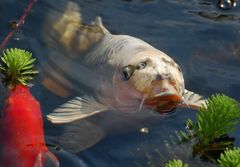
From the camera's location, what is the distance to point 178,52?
6.48 m

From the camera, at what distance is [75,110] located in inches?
216

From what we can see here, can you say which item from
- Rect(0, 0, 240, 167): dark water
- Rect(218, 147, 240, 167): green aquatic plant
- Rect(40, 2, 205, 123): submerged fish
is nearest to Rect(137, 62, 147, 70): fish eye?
Rect(40, 2, 205, 123): submerged fish

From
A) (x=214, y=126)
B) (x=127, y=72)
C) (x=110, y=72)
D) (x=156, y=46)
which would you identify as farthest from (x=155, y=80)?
(x=156, y=46)

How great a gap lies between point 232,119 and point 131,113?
3.44ft

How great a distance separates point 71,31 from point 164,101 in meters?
1.95

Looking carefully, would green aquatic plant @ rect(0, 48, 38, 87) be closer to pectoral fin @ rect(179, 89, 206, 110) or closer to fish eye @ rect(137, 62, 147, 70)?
fish eye @ rect(137, 62, 147, 70)

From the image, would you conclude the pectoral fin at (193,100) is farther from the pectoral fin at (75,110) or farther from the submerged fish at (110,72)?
the pectoral fin at (75,110)

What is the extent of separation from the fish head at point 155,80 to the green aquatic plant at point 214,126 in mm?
294

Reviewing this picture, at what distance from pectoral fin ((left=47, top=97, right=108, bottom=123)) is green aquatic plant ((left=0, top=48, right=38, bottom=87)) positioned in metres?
0.44

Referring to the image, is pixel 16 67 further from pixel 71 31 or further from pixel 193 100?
pixel 193 100

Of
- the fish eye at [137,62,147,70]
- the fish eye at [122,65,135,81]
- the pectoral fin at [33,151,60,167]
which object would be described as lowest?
the pectoral fin at [33,151,60,167]

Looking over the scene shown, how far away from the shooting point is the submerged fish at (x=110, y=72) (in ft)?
16.6

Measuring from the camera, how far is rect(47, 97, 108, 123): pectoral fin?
5371 millimetres

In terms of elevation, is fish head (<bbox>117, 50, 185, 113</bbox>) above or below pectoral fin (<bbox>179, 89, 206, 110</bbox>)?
above
